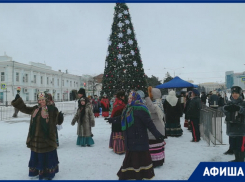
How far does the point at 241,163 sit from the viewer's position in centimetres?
477

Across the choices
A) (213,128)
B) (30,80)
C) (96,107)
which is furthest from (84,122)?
(30,80)

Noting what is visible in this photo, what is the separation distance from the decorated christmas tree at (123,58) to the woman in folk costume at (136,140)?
10.2 meters

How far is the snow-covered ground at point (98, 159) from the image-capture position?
4.65 meters

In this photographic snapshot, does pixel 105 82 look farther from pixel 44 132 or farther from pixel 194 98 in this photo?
pixel 44 132

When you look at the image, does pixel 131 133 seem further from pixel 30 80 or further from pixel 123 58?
pixel 30 80

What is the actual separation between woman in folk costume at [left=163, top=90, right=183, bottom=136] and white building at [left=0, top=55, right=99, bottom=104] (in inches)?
1078

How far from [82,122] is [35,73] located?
44.8 meters

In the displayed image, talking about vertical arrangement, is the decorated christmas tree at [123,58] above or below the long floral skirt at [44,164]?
above

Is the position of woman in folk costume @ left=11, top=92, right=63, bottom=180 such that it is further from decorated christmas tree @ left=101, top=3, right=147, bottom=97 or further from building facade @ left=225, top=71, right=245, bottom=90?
building facade @ left=225, top=71, right=245, bottom=90

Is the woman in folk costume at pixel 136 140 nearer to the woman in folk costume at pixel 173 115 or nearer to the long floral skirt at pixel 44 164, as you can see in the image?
the long floral skirt at pixel 44 164

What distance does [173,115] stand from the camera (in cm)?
864

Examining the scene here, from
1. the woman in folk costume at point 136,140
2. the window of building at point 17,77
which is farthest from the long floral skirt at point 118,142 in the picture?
the window of building at point 17,77

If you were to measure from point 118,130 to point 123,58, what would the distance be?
911cm

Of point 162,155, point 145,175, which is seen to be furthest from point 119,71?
point 145,175
